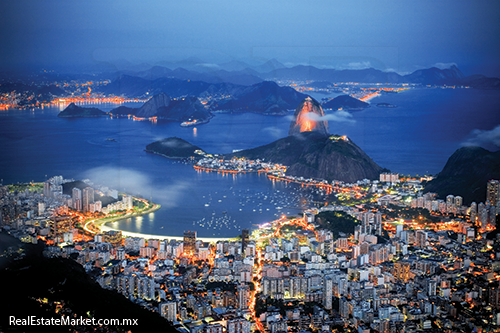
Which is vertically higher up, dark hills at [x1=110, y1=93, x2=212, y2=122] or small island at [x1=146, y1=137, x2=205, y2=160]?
dark hills at [x1=110, y1=93, x2=212, y2=122]

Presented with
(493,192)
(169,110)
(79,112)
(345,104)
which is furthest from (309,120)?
(79,112)

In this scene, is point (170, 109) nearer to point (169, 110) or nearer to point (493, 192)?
point (169, 110)

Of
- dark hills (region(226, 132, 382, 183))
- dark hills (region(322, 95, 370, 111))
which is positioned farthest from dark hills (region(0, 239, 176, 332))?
dark hills (region(322, 95, 370, 111))

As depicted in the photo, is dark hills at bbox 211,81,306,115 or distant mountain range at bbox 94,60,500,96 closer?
distant mountain range at bbox 94,60,500,96

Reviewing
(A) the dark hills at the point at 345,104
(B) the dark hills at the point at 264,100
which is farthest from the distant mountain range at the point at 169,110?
(A) the dark hills at the point at 345,104

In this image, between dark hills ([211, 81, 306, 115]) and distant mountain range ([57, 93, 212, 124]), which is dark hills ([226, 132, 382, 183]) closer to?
dark hills ([211, 81, 306, 115])

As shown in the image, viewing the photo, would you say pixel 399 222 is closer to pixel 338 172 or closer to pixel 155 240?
pixel 338 172
